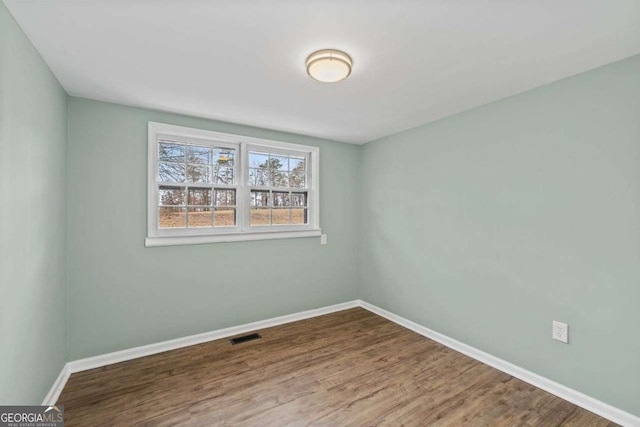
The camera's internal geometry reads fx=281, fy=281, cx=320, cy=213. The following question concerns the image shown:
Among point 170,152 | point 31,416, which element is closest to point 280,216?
point 170,152

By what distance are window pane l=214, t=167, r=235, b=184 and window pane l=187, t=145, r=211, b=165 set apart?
0.46ft

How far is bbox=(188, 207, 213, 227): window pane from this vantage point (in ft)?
9.69

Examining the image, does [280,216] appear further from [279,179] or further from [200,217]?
[200,217]

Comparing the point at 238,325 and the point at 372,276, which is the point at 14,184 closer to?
the point at 238,325

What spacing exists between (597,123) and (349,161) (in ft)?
8.36

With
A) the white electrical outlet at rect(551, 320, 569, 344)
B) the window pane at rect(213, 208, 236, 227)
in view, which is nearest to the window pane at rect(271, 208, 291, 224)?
the window pane at rect(213, 208, 236, 227)

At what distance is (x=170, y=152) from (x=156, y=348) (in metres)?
1.92

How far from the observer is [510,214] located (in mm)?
2381

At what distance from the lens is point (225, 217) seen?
316cm

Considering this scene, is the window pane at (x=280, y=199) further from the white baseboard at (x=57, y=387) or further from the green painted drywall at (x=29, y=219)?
the white baseboard at (x=57, y=387)

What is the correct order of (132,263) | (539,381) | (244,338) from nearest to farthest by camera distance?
(539,381) < (132,263) < (244,338)

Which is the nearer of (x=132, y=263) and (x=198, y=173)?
(x=132, y=263)

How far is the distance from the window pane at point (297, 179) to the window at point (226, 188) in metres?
0.01

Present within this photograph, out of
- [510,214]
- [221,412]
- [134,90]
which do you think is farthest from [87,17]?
[510,214]
